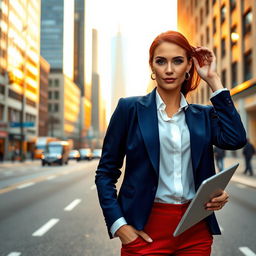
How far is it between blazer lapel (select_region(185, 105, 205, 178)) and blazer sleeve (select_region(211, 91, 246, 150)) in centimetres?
10

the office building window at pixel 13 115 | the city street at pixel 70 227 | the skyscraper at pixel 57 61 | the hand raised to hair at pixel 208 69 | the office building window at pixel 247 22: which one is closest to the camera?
the hand raised to hair at pixel 208 69

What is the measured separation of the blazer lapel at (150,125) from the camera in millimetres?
2012

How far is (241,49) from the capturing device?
33844mm

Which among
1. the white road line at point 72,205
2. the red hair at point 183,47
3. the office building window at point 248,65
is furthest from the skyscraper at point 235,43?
the red hair at point 183,47

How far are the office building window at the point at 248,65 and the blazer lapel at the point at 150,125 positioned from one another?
32.0 metres

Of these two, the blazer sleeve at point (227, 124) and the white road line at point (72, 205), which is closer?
the blazer sleeve at point (227, 124)

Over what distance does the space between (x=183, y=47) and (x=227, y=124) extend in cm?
46

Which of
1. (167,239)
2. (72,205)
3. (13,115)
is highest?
(13,115)

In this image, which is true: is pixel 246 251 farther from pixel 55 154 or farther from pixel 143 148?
pixel 55 154

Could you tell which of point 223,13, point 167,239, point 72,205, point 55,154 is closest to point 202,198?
point 167,239

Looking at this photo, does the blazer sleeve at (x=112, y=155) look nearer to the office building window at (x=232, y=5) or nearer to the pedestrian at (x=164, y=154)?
the pedestrian at (x=164, y=154)

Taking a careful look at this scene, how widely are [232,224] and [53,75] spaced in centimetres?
10465

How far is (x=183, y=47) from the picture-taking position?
2135 mm

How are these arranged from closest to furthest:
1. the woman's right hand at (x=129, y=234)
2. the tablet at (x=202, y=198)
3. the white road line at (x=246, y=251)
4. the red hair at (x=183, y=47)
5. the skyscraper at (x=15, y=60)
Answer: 1. the tablet at (x=202, y=198)
2. the woman's right hand at (x=129, y=234)
3. the red hair at (x=183, y=47)
4. the white road line at (x=246, y=251)
5. the skyscraper at (x=15, y=60)
